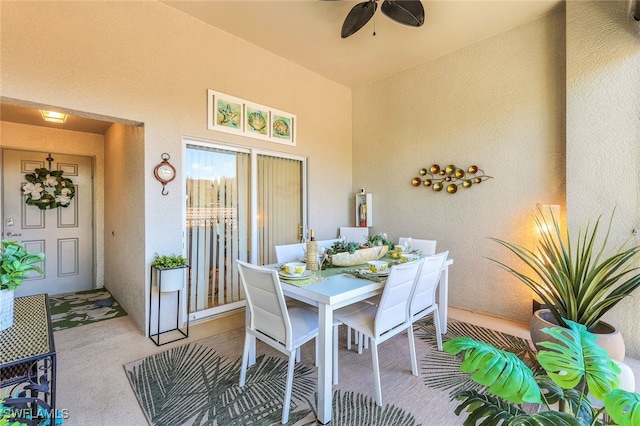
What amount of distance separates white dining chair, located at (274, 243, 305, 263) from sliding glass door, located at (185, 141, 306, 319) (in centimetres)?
94

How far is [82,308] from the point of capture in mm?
3496

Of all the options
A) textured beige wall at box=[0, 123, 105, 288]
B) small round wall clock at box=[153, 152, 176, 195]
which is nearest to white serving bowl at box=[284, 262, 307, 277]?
small round wall clock at box=[153, 152, 176, 195]

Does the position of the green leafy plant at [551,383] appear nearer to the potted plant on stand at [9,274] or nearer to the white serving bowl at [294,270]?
the white serving bowl at [294,270]

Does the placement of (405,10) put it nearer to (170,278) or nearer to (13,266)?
(13,266)

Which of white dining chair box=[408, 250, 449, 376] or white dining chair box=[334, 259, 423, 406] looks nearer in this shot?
white dining chair box=[334, 259, 423, 406]

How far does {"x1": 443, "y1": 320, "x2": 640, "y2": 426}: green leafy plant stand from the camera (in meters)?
0.81

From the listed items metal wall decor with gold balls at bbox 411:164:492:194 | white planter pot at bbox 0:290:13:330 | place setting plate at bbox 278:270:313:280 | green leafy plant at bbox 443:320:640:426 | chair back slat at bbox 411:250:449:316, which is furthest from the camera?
metal wall decor with gold balls at bbox 411:164:492:194

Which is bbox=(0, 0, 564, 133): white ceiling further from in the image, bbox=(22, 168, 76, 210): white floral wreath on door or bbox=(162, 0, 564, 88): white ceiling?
bbox=(22, 168, 76, 210): white floral wreath on door

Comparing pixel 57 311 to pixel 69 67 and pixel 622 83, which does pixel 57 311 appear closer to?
pixel 69 67

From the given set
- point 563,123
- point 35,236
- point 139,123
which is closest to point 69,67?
point 139,123

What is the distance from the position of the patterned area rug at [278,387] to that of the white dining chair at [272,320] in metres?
0.17

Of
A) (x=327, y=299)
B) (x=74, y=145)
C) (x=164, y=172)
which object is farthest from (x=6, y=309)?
(x=74, y=145)

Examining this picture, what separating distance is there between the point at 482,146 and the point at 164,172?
11.8 ft

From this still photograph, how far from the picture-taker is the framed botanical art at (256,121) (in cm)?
342
